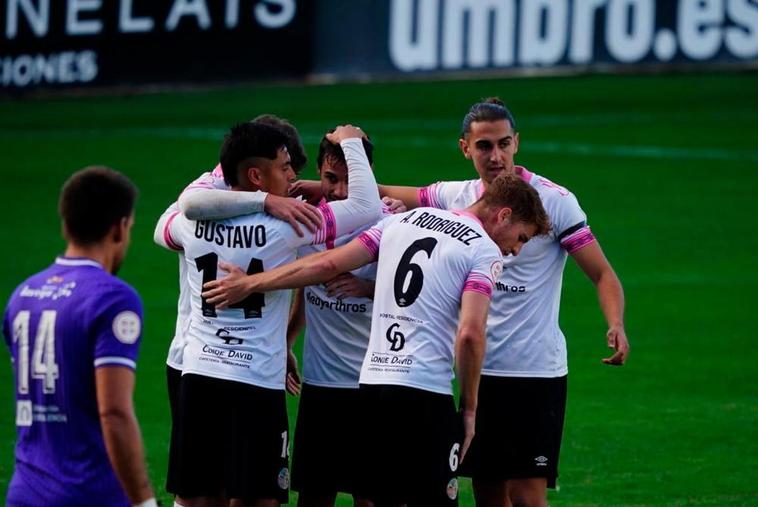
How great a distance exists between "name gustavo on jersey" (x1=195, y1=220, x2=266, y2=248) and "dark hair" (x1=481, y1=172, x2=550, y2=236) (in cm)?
104

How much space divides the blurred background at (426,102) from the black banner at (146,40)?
0.10 ft

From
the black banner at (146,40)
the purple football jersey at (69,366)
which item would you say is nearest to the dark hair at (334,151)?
the purple football jersey at (69,366)

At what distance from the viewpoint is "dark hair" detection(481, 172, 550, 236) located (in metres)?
7.00

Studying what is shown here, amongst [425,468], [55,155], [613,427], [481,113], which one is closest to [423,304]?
[425,468]

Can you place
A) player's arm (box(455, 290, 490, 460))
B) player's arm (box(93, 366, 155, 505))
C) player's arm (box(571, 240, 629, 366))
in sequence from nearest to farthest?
player's arm (box(93, 366, 155, 505)), player's arm (box(455, 290, 490, 460)), player's arm (box(571, 240, 629, 366))

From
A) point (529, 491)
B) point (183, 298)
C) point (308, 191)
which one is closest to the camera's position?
point (183, 298)

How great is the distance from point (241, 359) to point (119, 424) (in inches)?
65.0

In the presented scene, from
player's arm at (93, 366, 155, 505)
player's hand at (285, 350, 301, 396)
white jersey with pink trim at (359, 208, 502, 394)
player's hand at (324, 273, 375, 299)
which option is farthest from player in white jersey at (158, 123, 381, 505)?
player's arm at (93, 366, 155, 505)

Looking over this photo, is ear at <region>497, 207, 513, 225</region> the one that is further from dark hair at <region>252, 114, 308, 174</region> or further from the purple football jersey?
the purple football jersey

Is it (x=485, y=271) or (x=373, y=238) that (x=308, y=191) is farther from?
(x=485, y=271)

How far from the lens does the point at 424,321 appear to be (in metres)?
6.94

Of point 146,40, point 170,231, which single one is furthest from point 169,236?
point 146,40

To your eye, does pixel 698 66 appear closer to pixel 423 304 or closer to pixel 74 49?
pixel 74 49

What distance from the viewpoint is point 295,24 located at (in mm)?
26953
